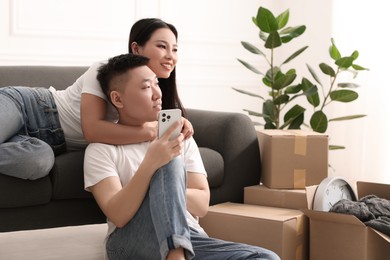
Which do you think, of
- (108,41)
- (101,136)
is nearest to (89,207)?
(101,136)

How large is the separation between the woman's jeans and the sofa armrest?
67 centimetres

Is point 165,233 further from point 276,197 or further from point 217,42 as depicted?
point 217,42


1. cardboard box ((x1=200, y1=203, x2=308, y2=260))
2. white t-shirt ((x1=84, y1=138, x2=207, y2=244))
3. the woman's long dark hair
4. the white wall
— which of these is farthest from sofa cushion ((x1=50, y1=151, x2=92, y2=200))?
the white wall

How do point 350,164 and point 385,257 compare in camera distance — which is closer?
point 385,257

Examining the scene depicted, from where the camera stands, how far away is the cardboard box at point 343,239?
227 cm

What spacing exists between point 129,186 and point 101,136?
34 centimetres

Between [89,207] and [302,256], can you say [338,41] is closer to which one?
[302,256]

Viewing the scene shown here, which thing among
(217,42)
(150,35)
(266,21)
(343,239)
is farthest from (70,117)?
(217,42)

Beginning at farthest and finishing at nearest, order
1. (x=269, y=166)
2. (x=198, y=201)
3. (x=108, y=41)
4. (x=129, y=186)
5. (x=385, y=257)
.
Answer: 1. (x=108, y=41)
2. (x=269, y=166)
3. (x=385, y=257)
4. (x=198, y=201)
5. (x=129, y=186)

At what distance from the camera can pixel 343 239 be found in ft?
7.59

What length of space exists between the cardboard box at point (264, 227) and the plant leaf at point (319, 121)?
0.86m

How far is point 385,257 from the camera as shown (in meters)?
2.36

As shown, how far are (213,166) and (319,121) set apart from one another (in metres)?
0.86

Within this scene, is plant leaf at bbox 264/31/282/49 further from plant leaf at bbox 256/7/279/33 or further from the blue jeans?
the blue jeans
